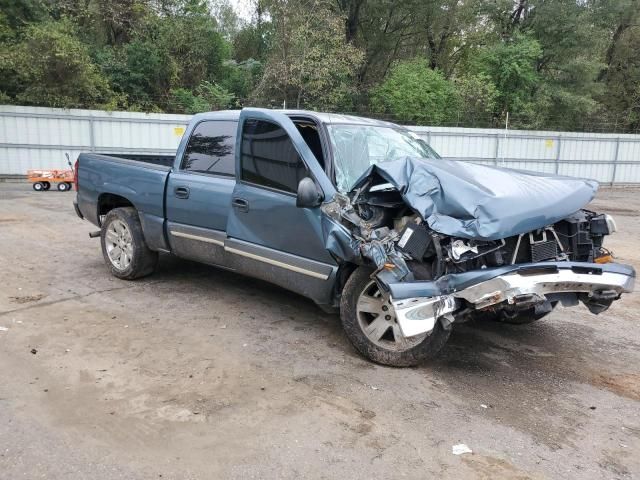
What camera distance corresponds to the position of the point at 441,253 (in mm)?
3746

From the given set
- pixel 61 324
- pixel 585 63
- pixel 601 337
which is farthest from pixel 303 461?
pixel 585 63

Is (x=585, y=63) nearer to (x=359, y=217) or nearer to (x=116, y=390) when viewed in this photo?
(x=359, y=217)

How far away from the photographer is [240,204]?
5031mm

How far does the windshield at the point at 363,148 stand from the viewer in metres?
4.53

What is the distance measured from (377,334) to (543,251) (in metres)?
1.35

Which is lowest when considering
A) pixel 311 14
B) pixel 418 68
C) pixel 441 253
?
pixel 441 253

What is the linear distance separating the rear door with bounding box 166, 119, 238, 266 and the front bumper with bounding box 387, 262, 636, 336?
220cm

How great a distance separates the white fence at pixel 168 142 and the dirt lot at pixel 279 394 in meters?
12.6

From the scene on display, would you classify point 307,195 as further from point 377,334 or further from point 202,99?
point 202,99

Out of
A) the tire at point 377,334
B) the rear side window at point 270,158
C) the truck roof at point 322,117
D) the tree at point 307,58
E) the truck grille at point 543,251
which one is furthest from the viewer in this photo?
the tree at point 307,58

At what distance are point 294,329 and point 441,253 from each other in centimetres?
173

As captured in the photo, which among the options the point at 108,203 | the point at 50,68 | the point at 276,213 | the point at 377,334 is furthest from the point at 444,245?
the point at 50,68

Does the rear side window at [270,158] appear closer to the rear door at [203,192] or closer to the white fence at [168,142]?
the rear door at [203,192]

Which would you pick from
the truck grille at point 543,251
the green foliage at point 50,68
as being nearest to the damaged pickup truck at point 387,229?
the truck grille at point 543,251
